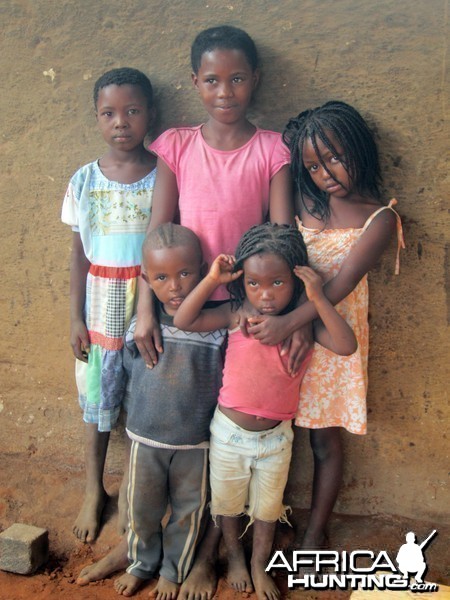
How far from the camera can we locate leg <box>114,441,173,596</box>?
7.86 feet

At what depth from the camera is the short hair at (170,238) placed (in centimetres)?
229

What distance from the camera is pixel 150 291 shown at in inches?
97.0

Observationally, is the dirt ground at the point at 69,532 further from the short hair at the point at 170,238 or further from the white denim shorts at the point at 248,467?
the short hair at the point at 170,238

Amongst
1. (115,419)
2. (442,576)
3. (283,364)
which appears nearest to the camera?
(283,364)

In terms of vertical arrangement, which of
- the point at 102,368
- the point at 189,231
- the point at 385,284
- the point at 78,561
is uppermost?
the point at 189,231

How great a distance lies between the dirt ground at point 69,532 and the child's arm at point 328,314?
96 centimetres

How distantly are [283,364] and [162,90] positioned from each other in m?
1.28

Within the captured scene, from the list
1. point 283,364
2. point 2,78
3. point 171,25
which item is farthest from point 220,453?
point 2,78

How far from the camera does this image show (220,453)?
92.5 inches

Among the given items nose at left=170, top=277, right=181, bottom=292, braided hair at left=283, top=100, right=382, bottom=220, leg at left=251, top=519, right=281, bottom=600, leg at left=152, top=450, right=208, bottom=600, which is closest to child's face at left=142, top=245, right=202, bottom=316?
nose at left=170, top=277, right=181, bottom=292

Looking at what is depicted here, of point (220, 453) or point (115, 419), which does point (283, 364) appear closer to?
point (220, 453)

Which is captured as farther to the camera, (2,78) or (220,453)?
(2,78)

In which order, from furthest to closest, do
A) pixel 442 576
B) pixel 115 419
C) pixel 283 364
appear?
pixel 115 419
pixel 442 576
pixel 283 364

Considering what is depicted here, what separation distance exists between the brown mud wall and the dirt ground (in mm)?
70
